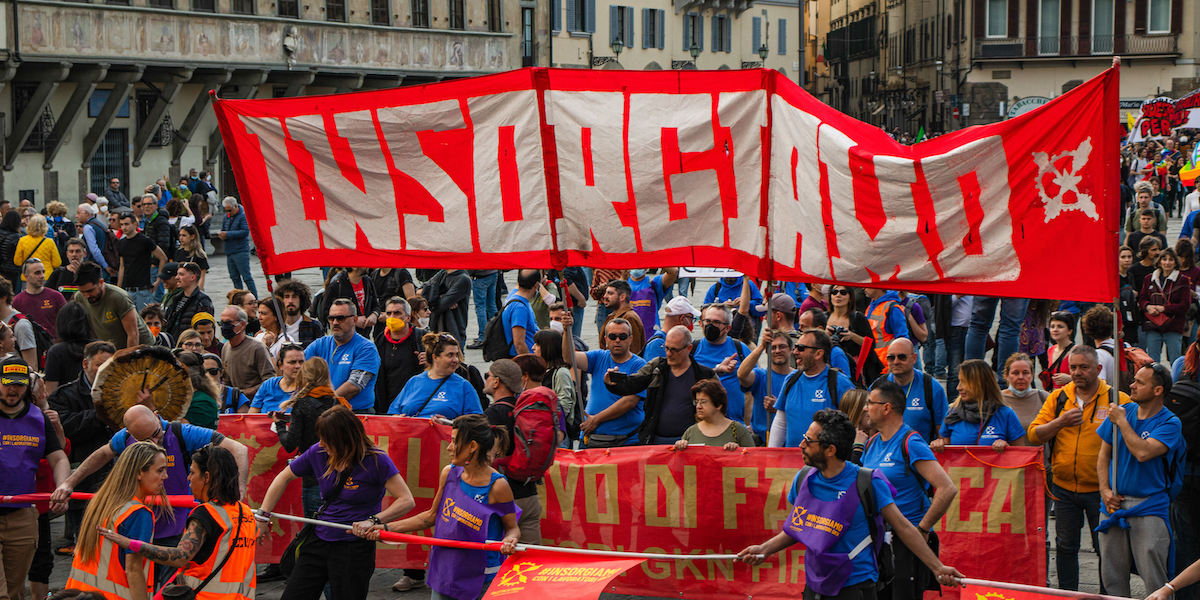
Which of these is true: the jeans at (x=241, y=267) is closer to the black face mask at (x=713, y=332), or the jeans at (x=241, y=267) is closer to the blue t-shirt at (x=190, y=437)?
the black face mask at (x=713, y=332)

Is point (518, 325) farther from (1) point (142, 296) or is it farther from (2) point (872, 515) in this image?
(1) point (142, 296)

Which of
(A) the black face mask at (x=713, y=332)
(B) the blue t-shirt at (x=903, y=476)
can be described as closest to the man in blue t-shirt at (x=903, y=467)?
(B) the blue t-shirt at (x=903, y=476)

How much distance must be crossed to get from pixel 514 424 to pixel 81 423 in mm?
2979

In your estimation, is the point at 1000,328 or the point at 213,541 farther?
the point at 1000,328

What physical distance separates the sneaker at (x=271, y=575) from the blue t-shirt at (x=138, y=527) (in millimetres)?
2376

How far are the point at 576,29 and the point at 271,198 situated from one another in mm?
49227

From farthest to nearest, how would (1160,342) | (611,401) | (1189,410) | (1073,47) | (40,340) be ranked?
1. (1073,47)
2. (1160,342)
3. (40,340)
4. (611,401)
5. (1189,410)

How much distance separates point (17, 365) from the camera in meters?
7.56

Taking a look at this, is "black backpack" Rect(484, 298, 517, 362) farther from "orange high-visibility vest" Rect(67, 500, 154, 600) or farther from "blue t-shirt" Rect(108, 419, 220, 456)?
"orange high-visibility vest" Rect(67, 500, 154, 600)

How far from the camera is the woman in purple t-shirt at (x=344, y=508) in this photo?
7051 millimetres

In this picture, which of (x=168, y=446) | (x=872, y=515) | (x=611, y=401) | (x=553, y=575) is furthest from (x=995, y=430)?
(x=168, y=446)

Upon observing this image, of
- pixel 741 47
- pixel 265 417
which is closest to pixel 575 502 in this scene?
pixel 265 417

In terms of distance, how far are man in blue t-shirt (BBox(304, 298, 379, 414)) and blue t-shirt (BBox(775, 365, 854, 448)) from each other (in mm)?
2908

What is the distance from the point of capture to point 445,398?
349 inches
